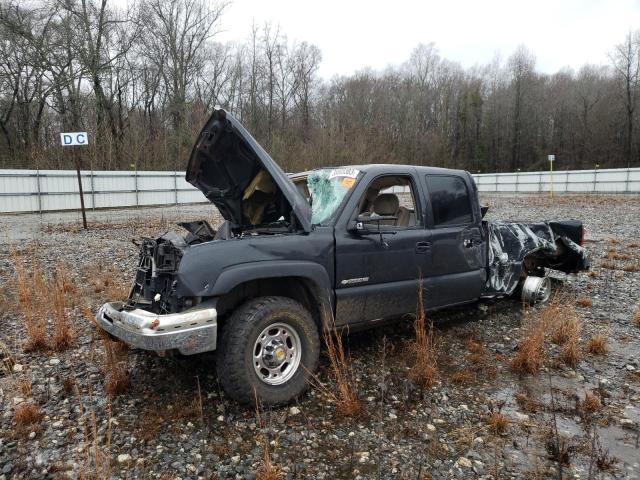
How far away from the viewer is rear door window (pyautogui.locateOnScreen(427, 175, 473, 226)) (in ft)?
15.6

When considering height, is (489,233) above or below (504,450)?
above

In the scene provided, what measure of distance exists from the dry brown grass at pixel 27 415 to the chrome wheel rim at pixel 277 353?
5.45 feet

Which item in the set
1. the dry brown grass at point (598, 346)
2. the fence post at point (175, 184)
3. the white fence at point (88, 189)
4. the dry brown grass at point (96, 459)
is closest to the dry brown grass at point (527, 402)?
the dry brown grass at point (598, 346)

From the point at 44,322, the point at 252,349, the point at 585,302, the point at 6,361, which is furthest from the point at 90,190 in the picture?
the point at 585,302

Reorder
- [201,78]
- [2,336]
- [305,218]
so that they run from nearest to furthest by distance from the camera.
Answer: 1. [305,218]
2. [2,336]
3. [201,78]

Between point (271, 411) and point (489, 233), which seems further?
point (489, 233)

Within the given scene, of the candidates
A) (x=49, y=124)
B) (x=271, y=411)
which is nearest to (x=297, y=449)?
(x=271, y=411)

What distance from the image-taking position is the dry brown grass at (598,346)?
183 inches

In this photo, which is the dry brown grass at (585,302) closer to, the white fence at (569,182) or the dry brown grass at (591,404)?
the dry brown grass at (591,404)

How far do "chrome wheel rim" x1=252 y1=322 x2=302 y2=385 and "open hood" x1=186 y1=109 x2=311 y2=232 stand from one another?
0.86 metres

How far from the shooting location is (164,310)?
136 inches

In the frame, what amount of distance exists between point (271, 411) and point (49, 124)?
40073 mm

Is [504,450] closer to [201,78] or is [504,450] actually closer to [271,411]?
[271,411]

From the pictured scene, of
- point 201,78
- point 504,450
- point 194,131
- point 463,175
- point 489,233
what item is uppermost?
point 201,78
